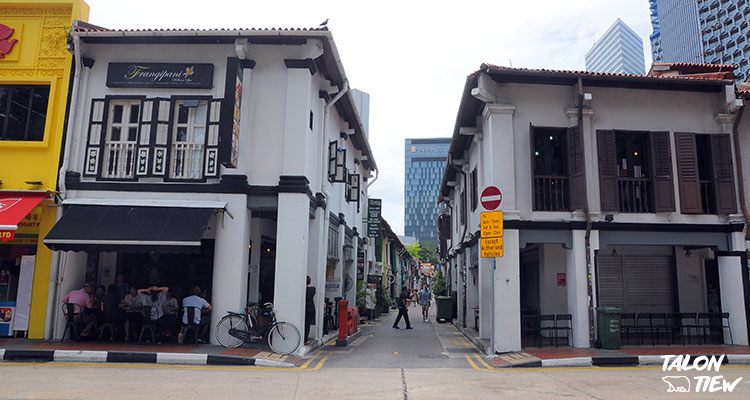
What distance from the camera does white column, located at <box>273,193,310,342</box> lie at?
11.2 metres

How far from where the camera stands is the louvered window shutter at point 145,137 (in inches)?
472

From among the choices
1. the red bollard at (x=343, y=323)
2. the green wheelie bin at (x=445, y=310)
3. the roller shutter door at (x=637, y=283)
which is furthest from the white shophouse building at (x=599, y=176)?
the green wheelie bin at (x=445, y=310)

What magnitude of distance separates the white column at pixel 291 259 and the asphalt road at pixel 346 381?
3.91 ft

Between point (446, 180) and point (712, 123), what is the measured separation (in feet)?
38.8

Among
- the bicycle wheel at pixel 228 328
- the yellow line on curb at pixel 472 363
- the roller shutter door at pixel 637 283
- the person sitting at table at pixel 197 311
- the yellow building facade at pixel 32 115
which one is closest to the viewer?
the yellow line on curb at pixel 472 363

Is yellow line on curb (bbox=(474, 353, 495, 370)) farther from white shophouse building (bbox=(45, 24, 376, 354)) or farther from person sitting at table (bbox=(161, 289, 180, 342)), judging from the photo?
person sitting at table (bbox=(161, 289, 180, 342))

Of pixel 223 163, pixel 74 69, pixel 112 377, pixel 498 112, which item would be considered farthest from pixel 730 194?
pixel 74 69

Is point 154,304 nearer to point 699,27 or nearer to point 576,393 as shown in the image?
point 576,393

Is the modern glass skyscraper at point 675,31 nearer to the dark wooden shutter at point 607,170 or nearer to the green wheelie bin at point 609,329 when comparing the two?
the dark wooden shutter at point 607,170

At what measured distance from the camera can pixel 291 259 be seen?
11.3 meters

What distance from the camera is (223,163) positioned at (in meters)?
10.9

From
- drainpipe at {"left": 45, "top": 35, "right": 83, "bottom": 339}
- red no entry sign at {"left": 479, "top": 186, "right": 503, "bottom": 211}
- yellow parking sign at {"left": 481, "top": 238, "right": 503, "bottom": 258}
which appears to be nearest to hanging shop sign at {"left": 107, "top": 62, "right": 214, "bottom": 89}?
drainpipe at {"left": 45, "top": 35, "right": 83, "bottom": 339}

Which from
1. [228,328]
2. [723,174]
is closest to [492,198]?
[723,174]

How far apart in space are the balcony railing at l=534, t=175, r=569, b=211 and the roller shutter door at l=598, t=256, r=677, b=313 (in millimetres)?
2721
